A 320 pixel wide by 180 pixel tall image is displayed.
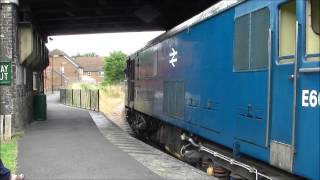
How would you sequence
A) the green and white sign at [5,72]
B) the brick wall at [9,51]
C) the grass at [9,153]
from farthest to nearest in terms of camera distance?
the brick wall at [9,51] → the green and white sign at [5,72] → the grass at [9,153]

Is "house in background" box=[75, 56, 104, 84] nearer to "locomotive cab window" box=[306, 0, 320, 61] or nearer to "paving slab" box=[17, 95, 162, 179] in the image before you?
"paving slab" box=[17, 95, 162, 179]

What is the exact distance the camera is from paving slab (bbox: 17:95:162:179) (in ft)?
33.3

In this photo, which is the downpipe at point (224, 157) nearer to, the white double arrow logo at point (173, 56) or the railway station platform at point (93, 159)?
the railway station platform at point (93, 159)

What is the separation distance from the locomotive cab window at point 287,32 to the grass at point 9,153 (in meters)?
6.13

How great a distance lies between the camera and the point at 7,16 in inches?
683

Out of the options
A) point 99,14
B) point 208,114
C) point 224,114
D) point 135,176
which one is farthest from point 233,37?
point 99,14

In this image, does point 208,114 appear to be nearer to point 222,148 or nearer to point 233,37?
point 222,148

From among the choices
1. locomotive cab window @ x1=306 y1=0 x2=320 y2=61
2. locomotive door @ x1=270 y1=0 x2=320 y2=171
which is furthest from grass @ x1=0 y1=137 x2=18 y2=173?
locomotive cab window @ x1=306 y1=0 x2=320 y2=61

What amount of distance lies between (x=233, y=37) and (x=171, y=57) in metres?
4.66

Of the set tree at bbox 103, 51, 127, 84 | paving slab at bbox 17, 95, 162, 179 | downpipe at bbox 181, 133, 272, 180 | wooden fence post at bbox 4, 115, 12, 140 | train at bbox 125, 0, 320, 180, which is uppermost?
tree at bbox 103, 51, 127, 84

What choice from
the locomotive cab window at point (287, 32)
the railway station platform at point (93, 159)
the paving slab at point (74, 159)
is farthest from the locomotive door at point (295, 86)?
the paving slab at point (74, 159)

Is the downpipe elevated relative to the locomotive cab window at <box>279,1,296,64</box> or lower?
lower

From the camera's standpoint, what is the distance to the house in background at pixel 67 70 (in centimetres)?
9875

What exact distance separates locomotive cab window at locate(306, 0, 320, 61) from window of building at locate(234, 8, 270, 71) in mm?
972
